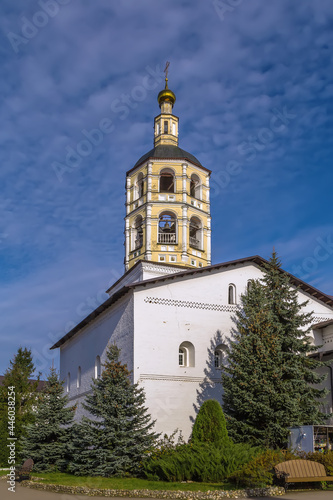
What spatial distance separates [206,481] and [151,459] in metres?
2.17

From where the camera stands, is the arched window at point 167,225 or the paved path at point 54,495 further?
the arched window at point 167,225

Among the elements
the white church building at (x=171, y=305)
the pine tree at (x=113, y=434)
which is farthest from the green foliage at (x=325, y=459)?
the white church building at (x=171, y=305)

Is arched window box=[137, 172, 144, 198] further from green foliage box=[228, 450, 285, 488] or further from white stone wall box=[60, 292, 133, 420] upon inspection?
green foliage box=[228, 450, 285, 488]

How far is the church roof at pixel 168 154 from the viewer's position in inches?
1330

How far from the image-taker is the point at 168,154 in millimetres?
34281

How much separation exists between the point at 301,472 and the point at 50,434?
36.5 feet

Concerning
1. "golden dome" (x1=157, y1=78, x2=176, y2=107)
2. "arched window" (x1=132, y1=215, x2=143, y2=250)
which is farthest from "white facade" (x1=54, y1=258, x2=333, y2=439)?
"golden dome" (x1=157, y1=78, x2=176, y2=107)

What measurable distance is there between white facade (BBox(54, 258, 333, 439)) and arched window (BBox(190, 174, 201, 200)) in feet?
28.9

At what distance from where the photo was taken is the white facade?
23.3 meters

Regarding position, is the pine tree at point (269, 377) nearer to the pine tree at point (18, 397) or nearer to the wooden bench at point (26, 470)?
the wooden bench at point (26, 470)

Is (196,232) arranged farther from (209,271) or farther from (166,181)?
(209,271)

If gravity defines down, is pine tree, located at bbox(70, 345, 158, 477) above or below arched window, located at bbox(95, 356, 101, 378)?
below

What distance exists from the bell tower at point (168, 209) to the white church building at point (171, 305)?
60 millimetres

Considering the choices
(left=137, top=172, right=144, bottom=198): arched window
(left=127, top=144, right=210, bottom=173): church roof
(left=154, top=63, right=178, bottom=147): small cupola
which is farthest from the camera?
(left=154, top=63, right=178, bottom=147): small cupola
